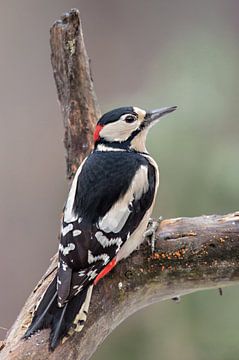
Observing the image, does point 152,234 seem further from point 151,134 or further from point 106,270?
point 151,134

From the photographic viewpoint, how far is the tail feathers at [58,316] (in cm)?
146

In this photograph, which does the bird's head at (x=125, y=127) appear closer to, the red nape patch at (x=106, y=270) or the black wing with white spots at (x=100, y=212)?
the black wing with white spots at (x=100, y=212)

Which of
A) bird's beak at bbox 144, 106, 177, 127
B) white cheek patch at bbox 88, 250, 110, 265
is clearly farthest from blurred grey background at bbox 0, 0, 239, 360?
white cheek patch at bbox 88, 250, 110, 265

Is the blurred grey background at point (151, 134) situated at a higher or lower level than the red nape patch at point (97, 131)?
lower

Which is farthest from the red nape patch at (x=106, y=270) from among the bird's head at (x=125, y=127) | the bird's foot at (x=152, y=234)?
the bird's head at (x=125, y=127)

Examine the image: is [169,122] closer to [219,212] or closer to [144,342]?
[219,212]

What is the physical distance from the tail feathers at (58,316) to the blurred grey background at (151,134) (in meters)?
0.77

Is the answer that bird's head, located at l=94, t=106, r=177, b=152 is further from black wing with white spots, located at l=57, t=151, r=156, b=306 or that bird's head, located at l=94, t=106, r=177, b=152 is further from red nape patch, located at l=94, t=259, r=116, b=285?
red nape patch, located at l=94, t=259, r=116, b=285

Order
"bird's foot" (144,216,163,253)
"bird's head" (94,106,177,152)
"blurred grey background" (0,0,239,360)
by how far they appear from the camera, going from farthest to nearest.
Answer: "blurred grey background" (0,0,239,360)
"bird's head" (94,106,177,152)
"bird's foot" (144,216,163,253)

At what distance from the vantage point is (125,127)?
1.83 metres

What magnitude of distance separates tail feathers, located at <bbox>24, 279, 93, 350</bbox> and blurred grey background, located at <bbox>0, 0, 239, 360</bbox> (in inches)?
30.3

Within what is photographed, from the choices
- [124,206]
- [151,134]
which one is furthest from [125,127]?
[151,134]

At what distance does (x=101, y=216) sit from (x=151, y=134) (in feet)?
2.77

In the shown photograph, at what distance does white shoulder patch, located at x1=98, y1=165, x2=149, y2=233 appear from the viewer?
1588mm
